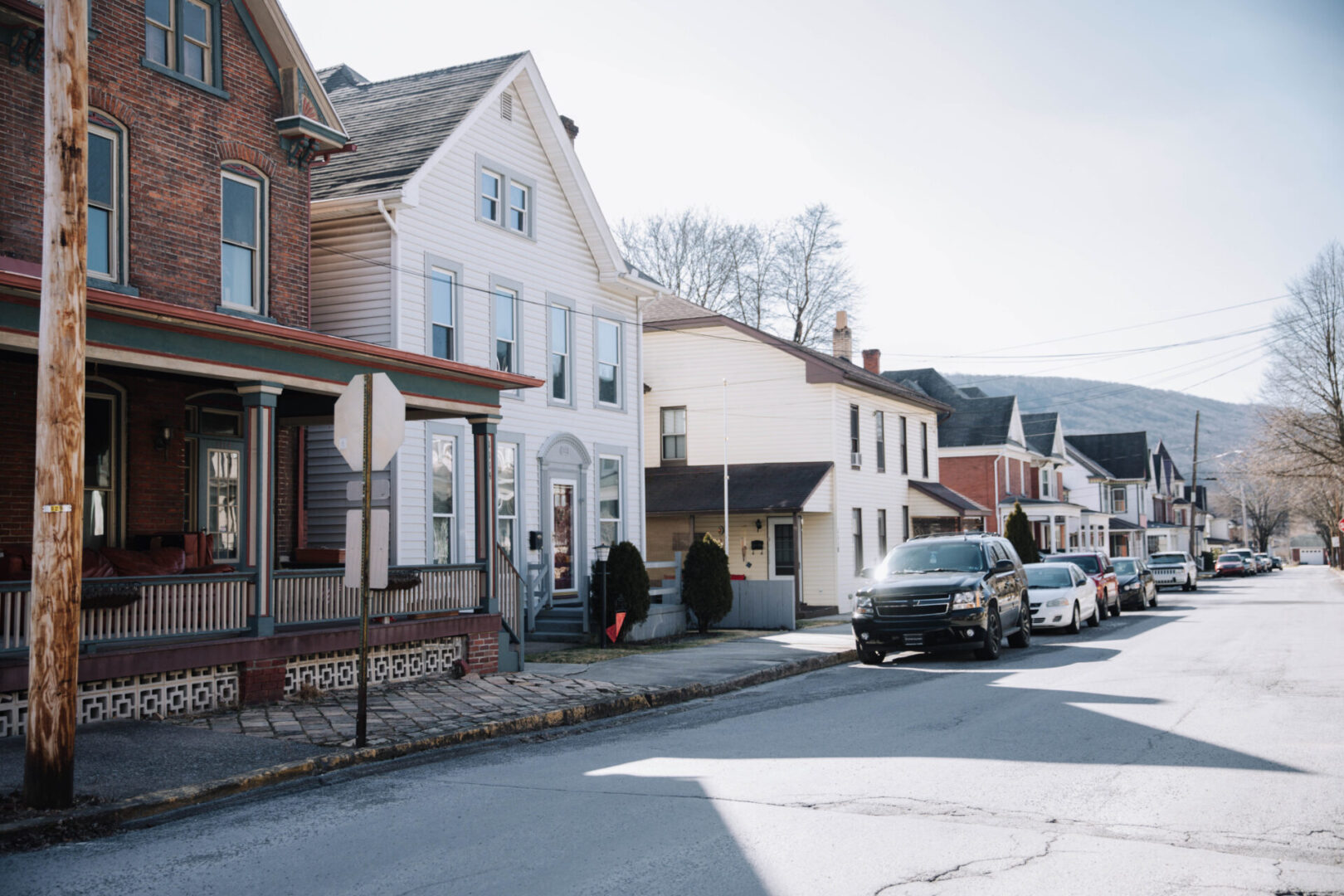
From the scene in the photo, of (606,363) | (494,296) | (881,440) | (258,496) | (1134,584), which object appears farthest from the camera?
(881,440)

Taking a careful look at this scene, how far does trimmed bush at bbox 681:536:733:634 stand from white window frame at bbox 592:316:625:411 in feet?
11.5

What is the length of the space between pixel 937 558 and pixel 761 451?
46.8ft

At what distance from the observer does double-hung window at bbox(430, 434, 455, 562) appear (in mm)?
19672

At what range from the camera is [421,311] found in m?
19.5

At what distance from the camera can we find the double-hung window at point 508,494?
2131cm

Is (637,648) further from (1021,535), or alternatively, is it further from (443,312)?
(1021,535)

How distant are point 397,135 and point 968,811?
1680cm

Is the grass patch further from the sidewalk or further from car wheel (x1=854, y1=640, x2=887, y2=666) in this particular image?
car wheel (x1=854, y1=640, x2=887, y2=666)

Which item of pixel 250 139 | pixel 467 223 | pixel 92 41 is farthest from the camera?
pixel 467 223

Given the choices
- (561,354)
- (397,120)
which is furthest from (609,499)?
(397,120)

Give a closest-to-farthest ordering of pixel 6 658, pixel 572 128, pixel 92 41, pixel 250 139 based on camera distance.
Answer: pixel 6 658 → pixel 92 41 → pixel 250 139 → pixel 572 128

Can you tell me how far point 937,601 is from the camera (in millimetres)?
17875

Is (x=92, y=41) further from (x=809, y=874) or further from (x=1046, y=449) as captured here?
(x=1046, y=449)

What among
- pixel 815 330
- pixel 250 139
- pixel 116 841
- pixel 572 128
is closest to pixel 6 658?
pixel 116 841
